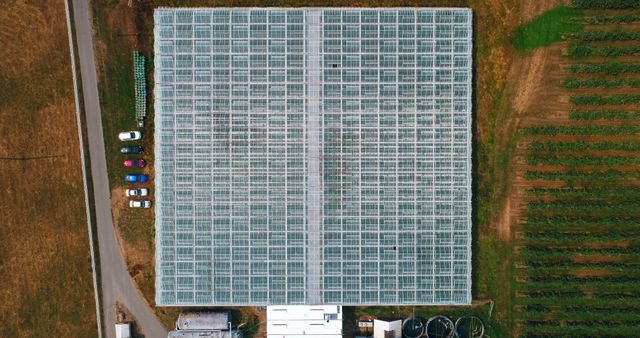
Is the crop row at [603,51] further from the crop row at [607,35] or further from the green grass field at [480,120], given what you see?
the green grass field at [480,120]

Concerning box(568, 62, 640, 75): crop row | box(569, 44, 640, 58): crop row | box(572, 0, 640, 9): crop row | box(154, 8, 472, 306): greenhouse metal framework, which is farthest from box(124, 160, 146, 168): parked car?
box(572, 0, 640, 9): crop row

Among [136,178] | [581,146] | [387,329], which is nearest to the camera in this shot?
[387,329]

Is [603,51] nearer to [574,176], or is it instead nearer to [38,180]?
[574,176]

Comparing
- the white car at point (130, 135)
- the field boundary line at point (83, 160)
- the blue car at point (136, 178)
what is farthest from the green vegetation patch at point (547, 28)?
the field boundary line at point (83, 160)

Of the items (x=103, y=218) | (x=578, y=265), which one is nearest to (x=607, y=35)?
(x=578, y=265)

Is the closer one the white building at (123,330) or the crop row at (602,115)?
the white building at (123,330)

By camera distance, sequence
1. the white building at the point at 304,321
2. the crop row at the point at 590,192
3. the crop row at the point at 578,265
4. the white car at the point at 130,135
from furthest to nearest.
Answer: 1. the crop row at the point at 590,192
2. the crop row at the point at 578,265
3. the white car at the point at 130,135
4. the white building at the point at 304,321
